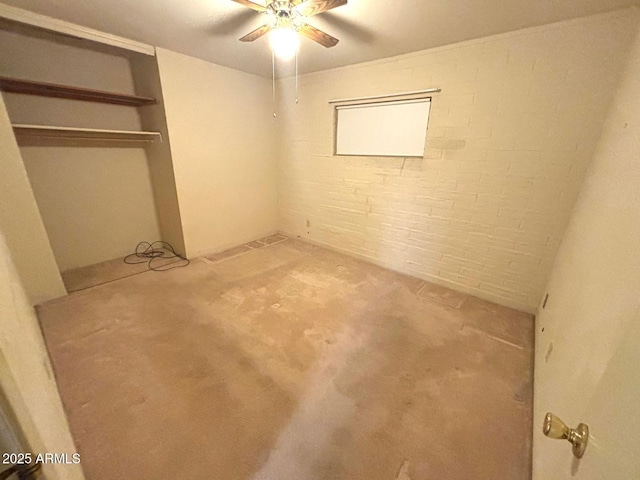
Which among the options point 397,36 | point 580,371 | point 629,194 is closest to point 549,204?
point 629,194

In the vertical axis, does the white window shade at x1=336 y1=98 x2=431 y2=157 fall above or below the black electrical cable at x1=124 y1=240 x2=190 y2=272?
above

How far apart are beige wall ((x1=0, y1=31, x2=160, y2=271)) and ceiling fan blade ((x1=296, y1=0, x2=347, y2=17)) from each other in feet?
8.25

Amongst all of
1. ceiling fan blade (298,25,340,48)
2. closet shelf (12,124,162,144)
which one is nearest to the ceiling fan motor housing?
ceiling fan blade (298,25,340,48)

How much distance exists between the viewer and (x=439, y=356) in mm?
1889

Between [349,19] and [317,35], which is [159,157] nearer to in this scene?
[317,35]

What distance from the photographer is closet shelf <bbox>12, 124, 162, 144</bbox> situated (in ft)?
7.73

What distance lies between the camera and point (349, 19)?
2.03 metres

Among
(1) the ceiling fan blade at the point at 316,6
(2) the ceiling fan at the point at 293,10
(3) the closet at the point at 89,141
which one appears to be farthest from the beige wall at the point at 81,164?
(1) the ceiling fan blade at the point at 316,6

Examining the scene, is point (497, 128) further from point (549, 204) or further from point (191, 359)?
point (191, 359)

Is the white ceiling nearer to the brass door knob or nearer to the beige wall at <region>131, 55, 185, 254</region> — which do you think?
the beige wall at <region>131, 55, 185, 254</region>

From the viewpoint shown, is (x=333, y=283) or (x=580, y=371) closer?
(x=580, y=371)

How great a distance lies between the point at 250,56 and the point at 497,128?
266 centimetres

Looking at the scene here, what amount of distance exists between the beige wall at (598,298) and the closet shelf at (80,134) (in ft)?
12.2

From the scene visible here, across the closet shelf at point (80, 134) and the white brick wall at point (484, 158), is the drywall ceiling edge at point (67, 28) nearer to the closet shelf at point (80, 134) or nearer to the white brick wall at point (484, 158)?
the closet shelf at point (80, 134)
